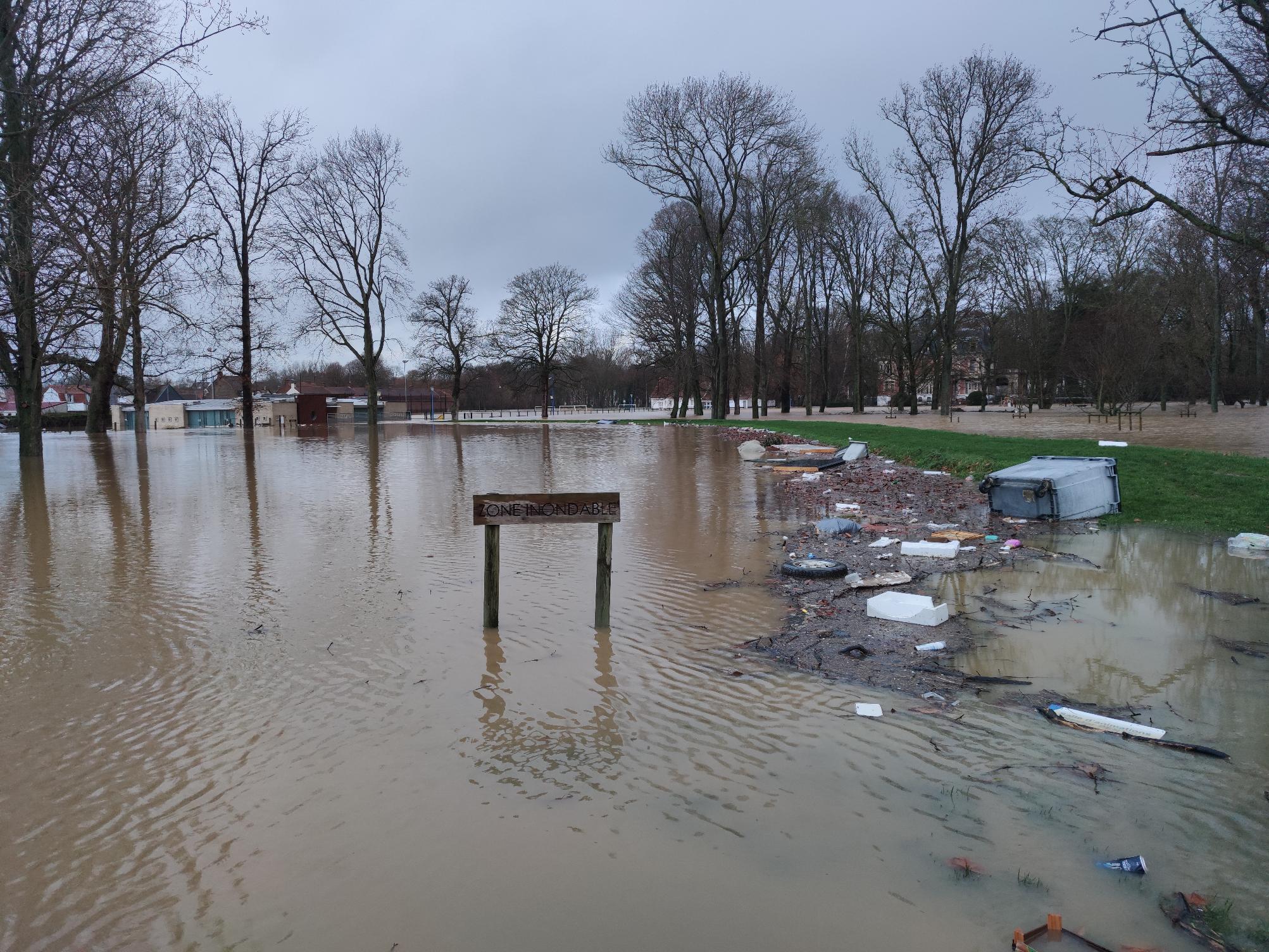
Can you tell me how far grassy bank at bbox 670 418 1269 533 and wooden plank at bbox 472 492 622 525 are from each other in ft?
24.7

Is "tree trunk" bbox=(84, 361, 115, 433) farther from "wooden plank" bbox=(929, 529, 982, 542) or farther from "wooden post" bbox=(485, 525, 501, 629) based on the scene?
"wooden plank" bbox=(929, 529, 982, 542)

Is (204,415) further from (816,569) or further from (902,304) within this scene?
(816,569)

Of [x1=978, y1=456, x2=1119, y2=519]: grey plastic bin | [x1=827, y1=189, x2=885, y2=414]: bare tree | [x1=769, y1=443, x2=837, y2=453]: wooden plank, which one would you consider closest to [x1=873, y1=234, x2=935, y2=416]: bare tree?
[x1=827, y1=189, x2=885, y2=414]: bare tree

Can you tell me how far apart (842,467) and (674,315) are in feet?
107

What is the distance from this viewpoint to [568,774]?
3984 millimetres

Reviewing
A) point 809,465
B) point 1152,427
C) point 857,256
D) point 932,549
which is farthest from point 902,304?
point 932,549

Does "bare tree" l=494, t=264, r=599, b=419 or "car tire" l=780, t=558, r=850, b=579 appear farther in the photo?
"bare tree" l=494, t=264, r=599, b=419

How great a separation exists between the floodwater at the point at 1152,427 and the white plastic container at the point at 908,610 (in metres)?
14.1

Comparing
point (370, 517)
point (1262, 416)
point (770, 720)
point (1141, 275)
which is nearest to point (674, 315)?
point (1141, 275)

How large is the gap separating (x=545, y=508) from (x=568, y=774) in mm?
2643

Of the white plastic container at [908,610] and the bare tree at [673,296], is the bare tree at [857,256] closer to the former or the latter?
the bare tree at [673,296]

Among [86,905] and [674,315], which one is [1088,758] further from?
[674,315]

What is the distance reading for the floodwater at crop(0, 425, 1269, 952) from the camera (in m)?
2.93

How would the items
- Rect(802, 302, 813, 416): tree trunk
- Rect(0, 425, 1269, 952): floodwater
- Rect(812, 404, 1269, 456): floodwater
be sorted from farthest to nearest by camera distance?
Rect(802, 302, 813, 416): tree trunk
Rect(812, 404, 1269, 456): floodwater
Rect(0, 425, 1269, 952): floodwater
